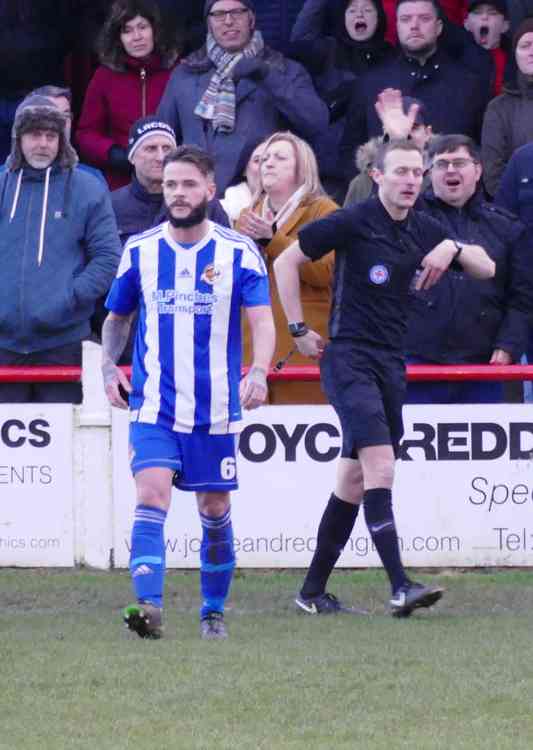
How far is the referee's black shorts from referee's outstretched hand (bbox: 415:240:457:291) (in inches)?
14.1

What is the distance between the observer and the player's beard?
718 cm

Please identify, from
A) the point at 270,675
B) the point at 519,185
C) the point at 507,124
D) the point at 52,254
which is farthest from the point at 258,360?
the point at 507,124

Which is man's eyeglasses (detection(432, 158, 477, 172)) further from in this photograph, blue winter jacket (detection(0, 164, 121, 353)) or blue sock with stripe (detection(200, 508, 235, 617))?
blue sock with stripe (detection(200, 508, 235, 617))

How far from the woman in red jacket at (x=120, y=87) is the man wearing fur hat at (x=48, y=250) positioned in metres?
1.51

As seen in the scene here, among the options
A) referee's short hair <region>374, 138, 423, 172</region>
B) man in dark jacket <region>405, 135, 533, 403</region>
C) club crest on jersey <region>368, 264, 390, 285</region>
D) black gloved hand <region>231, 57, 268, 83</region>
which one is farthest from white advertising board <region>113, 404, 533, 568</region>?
black gloved hand <region>231, 57, 268, 83</region>

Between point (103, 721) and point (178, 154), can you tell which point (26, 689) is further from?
point (178, 154)

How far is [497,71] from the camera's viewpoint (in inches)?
434

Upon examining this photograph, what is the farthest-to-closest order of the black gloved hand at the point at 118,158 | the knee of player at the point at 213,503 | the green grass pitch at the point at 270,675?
the black gloved hand at the point at 118,158 < the knee of player at the point at 213,503 < the green grass pitch at the point at 270,675

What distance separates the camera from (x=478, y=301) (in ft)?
30.3

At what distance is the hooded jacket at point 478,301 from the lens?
9.20 m

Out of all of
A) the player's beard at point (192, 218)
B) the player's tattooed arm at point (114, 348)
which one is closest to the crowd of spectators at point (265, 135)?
the player's beard at point (192, 218)

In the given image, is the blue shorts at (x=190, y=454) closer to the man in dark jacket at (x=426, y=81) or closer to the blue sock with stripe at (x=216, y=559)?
the blue sock with stripe at (x=216, y=559)

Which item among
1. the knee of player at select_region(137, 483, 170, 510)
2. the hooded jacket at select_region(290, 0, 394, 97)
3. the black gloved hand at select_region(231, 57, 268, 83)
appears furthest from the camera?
the hooded jacket at select_region(290, 0, 394, 97)

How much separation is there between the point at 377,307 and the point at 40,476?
2.28m
